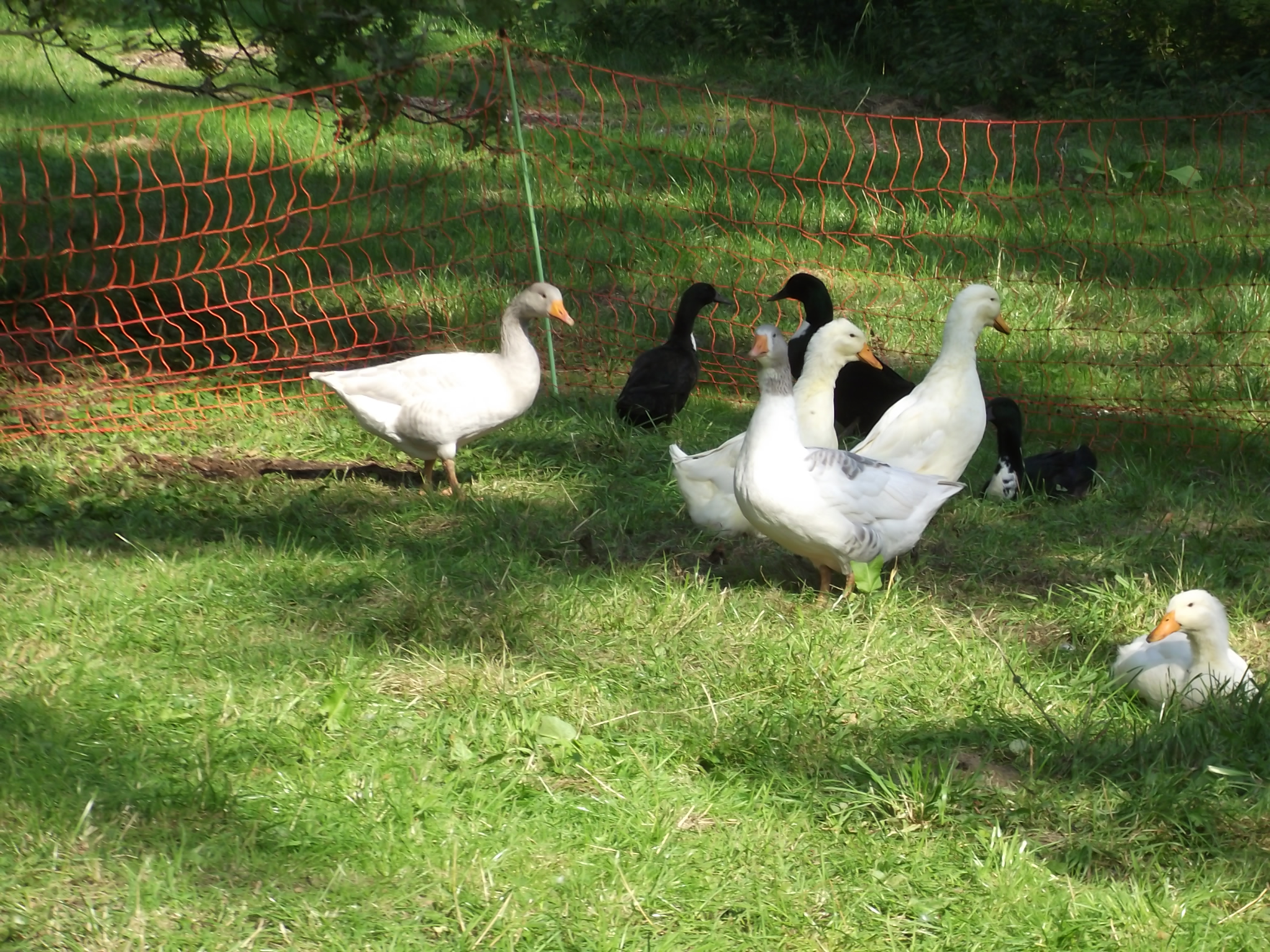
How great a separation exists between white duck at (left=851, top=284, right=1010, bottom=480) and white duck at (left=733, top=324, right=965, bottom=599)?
1.86 feet

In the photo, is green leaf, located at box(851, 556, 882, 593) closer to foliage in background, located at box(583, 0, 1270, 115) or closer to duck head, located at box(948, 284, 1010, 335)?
duck head, located at box(948, 284, 1010, 335)

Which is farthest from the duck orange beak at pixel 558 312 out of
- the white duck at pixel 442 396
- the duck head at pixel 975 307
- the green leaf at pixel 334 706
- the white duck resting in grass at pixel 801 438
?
the green leaf at pixel 334 706

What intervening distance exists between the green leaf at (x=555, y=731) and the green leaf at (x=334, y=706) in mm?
539

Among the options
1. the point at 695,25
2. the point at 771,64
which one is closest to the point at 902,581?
the point at 771,64

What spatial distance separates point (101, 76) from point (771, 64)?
6148mm

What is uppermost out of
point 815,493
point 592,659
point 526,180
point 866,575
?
point 526,180

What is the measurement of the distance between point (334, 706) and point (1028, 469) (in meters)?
3.19

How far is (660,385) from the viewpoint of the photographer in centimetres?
615

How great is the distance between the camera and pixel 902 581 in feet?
15.2

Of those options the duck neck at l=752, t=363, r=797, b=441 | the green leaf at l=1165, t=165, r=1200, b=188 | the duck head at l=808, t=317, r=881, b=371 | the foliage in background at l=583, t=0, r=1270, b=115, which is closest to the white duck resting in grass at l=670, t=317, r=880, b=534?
the duck head at l=808, t=317, r=881, b=371

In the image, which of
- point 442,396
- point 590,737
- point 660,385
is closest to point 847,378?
point 660,385

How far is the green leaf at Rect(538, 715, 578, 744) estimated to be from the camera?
3543 mm

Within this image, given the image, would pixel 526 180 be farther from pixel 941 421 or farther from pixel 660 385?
pixel 941 421

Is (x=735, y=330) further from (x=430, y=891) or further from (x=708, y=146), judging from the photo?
(x=430, y=891)
